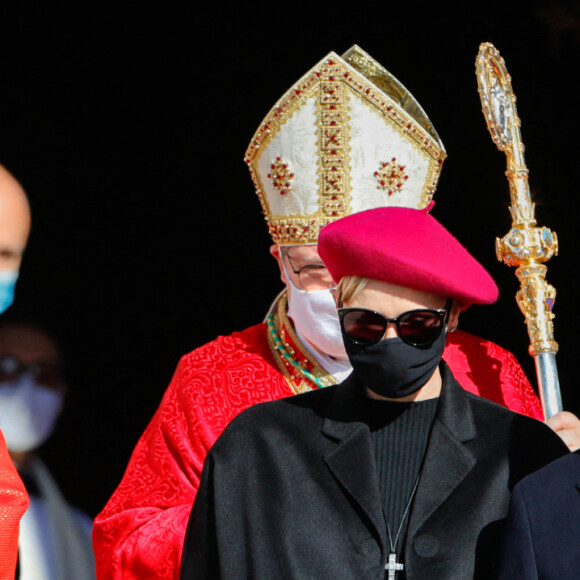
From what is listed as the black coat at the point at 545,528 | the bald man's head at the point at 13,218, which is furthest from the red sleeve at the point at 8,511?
the bald man's head at the point at 13,218

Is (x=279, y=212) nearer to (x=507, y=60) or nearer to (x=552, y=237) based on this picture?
(x=552, y=237)

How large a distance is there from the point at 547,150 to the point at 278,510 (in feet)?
8.32

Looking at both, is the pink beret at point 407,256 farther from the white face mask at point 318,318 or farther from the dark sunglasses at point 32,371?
the dark sunglasses at point 32,371

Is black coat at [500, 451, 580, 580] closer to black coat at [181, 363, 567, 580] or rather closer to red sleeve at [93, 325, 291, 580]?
black coat at [181, 363, 567, 580]

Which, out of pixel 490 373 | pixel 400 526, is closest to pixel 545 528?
pixel 400 526

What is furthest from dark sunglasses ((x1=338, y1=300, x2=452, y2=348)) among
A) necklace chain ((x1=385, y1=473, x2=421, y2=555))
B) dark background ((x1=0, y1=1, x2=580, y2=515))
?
dark background ((x1=0, y1=1, x2=580, y2=515))

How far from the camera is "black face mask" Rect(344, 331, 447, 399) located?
2.47 metres

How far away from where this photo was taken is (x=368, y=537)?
2.43m

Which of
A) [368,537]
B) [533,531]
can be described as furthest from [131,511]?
[533,531]

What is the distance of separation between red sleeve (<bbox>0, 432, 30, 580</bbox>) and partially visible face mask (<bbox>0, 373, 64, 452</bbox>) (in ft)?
5.05

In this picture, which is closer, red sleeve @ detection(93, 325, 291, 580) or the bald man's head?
red sleeve @ detection(93, 325, 291, 580)

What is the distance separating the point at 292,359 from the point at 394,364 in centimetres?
153

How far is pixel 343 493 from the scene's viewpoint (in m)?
2.50

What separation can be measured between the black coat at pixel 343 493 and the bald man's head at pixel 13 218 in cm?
209
